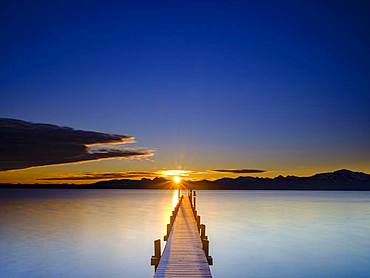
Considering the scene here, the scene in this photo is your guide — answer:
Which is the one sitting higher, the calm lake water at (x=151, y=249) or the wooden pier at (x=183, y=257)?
the wooden pier at (x=183, y=257)

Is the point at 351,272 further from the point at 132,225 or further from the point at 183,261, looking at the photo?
the point at 132,225

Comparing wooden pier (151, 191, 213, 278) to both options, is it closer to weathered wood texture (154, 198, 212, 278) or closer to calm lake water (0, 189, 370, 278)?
weathered wood texture (154, 198, 212, 278)

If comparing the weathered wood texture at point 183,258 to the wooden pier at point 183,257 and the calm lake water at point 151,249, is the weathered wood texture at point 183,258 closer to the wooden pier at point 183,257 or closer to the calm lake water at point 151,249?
the wooden pier at point 183,257

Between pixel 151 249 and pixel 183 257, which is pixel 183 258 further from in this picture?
pixel 151 249

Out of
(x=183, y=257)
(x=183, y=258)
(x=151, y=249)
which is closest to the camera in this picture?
(x=183, y=258)

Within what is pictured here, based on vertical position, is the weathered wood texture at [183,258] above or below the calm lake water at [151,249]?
above

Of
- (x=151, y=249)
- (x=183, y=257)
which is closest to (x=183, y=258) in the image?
(x=183, y=257)

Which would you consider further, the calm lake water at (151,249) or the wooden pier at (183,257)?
the calm lake water at (151,249)

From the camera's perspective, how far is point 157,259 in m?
13.0

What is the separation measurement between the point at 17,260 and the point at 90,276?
673 cm

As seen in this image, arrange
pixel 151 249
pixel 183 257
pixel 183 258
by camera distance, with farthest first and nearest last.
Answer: pixel 151 249 < pixel 183 257 < pixel 183 258

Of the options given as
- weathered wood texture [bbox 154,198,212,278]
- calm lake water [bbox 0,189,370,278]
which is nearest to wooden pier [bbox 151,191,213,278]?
weathered wood texture [bbox 154,198,212,278]

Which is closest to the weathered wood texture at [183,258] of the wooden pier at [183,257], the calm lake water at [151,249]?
the wooden pier at [183,257]

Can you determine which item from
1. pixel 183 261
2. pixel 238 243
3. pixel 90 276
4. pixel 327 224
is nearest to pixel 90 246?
pixel 90 276
